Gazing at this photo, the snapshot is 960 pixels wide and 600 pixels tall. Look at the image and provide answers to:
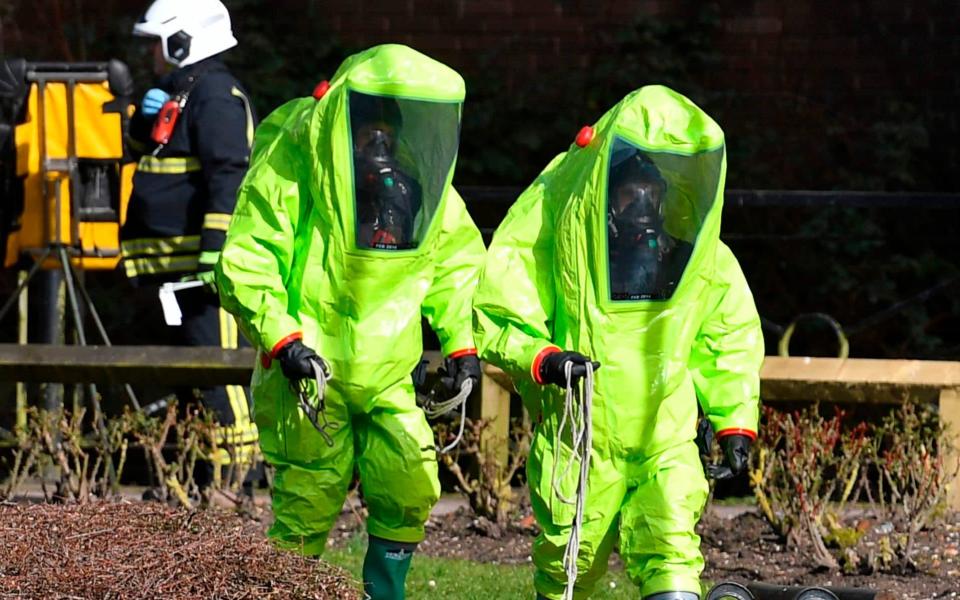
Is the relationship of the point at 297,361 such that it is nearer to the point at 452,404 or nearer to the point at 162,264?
the point at 452,404

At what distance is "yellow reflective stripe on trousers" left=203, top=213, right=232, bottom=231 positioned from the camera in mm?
7027

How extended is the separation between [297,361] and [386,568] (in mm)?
883

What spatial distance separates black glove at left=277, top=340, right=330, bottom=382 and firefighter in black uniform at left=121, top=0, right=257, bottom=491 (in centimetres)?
164

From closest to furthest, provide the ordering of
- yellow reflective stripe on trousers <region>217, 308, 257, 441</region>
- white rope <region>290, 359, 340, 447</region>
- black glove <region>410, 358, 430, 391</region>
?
white rope <region>290, 359, 340, 447</region> → black glove <region>410, 358, 430, 391</region> → yellow reflective stripe on trousers <region>217, 308, 257, 441</region>

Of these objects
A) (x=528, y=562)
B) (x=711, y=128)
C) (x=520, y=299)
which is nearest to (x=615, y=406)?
(x=520, y=299)

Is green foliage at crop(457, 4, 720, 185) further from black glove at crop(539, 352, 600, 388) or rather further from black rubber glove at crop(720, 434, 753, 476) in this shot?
black glove at crop(539, 352, 600, 388)

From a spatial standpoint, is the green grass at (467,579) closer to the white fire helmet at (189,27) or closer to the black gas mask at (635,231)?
the black gas mask at (635,231)

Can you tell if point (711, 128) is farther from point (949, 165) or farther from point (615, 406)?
point (949, 165)

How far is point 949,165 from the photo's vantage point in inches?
408

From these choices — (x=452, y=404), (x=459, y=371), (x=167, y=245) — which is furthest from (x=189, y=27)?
(x=452, y=404)

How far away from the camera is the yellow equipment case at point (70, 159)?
8391 mm

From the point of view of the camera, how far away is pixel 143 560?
3.94 m

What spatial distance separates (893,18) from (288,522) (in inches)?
229

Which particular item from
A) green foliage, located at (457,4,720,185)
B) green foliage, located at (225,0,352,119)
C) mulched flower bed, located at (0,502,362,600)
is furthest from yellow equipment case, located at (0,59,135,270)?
mulched flower bed, located at (0,502,362,600)
